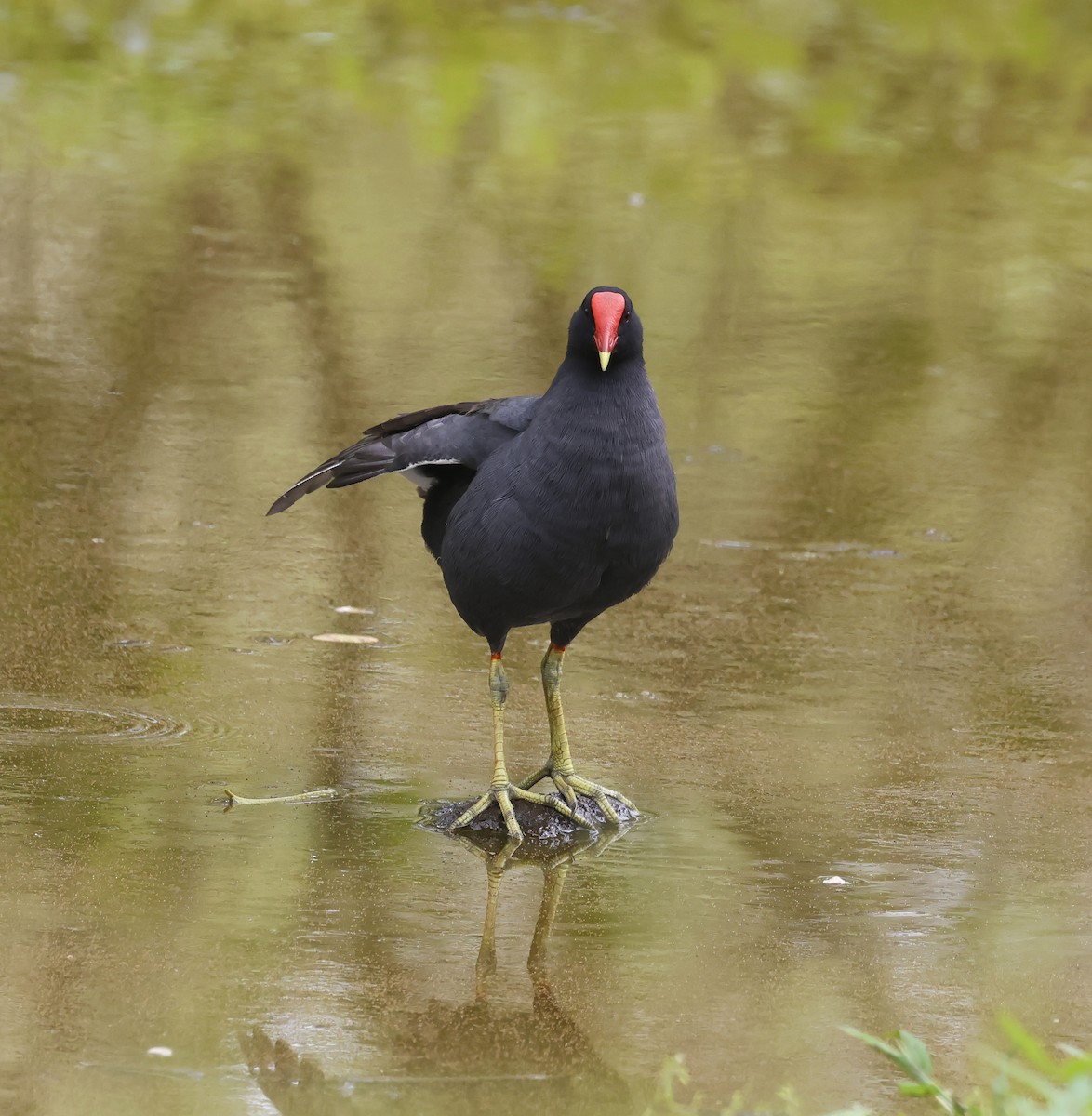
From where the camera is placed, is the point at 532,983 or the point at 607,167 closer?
the point at 532,983

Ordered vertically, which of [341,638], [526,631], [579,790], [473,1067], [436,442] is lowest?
[526,631]

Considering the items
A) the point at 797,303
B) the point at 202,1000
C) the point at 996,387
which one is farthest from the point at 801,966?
the point at 797,303

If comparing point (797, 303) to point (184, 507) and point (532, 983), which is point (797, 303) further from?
point (532, 983)

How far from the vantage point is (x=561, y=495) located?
452 cm

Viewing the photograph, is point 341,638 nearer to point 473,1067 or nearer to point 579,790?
point 579,790

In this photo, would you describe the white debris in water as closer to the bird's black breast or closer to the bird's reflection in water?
the bird's black breast

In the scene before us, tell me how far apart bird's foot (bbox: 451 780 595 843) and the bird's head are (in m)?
1.18

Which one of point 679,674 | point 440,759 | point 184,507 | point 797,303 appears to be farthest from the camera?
point 797,303

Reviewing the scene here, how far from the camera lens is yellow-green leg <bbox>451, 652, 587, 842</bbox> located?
4.77m

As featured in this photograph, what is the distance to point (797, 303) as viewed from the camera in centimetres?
1123

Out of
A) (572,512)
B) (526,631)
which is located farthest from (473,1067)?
(526,631)

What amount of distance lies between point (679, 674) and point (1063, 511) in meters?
2.80

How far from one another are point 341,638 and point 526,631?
765mm

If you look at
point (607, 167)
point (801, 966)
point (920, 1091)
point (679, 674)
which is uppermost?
point (920, 1091)
